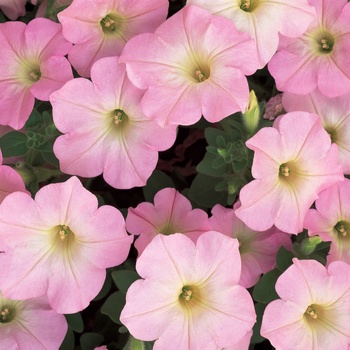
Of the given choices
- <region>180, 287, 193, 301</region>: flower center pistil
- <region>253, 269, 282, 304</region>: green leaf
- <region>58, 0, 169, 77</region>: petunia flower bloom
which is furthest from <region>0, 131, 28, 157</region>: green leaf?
<region>253, 269, 282, 304</region>: green leaf

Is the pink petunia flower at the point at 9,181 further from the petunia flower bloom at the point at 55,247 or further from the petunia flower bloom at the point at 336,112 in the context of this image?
the petunia flower bloom at the point at 336,112

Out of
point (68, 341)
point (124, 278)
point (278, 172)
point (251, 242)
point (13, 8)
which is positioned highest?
point (13, 8)

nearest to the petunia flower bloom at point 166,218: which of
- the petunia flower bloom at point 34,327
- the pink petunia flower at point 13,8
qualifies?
the petunia flower bloom at point 34,327

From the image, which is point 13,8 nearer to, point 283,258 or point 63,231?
point 63,231

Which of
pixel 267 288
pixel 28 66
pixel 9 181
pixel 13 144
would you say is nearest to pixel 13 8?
pixel 28 66

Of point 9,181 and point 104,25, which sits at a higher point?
point 104,25

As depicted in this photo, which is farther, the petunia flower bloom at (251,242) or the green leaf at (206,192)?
the green leaf at (206,192)
